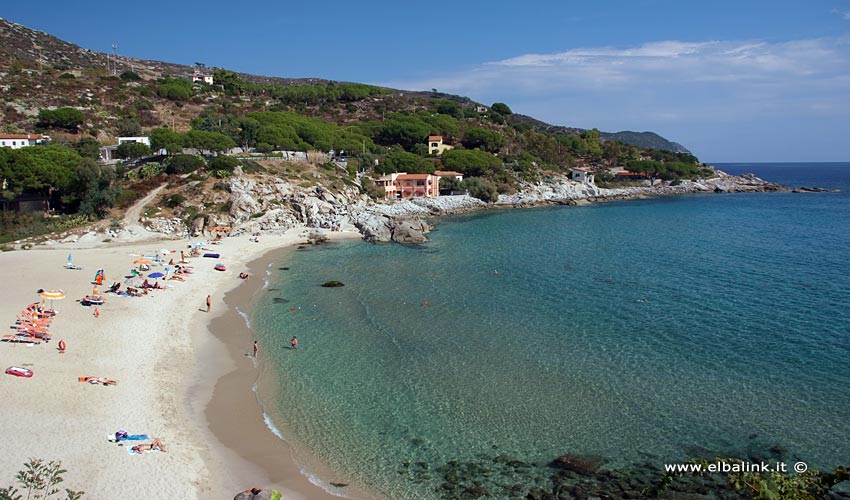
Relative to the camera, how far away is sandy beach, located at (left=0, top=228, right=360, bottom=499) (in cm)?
1385

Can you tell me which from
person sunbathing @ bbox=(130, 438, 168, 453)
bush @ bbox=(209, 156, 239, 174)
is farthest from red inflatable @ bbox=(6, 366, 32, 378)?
bush @ bbox=(209, 156, 239, 174)

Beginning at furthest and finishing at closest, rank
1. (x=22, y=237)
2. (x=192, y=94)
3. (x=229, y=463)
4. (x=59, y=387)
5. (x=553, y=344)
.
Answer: (x=192, y=94) → (x=22, y=237) → (x=553, y=344) → (x=59, y=387) → (x=229, y=463)

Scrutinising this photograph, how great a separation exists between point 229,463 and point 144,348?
9906 mm

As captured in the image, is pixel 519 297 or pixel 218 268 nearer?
pixel 519 297

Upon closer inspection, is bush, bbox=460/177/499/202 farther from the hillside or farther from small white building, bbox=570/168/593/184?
the hillside

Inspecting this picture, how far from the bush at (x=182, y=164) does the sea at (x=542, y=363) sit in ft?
70.5

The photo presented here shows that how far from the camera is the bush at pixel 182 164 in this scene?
56.7 meters

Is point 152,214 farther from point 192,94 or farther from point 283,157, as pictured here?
point 192,94

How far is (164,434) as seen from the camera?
51.6 ft

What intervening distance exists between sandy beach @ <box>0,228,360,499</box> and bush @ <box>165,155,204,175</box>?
26.3 metres

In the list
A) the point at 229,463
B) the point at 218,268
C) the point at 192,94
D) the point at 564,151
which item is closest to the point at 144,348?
the point at 229,463

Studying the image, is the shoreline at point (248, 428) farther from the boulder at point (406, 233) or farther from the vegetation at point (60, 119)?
the vegetation at point (60, 119)

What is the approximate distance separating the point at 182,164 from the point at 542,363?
47839 millimetres

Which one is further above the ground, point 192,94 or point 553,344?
point 192,94
